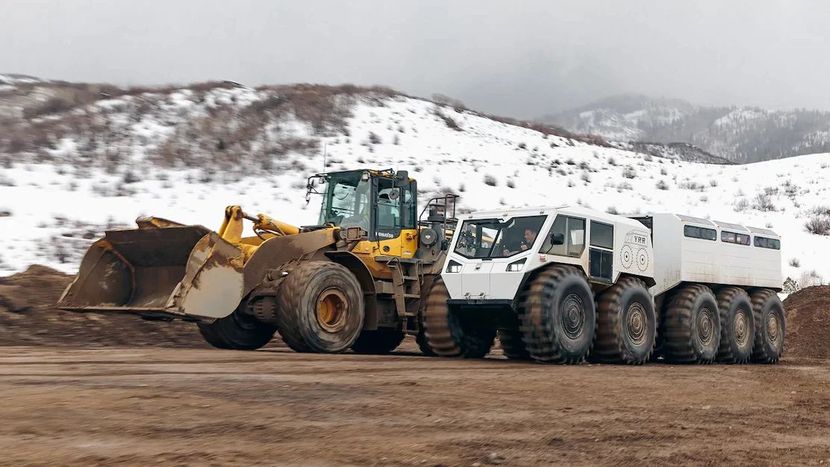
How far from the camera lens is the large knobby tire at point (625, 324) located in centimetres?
1320

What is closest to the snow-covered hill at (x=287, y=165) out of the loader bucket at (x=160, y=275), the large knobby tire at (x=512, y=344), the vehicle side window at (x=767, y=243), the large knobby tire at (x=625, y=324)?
the loader bucket at (x=160, y=275)

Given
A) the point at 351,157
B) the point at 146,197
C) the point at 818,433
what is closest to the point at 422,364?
the point at 818,433

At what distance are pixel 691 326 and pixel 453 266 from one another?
4657 millimetres

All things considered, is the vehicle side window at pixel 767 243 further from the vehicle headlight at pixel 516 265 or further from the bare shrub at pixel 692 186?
the bare shrub at pixel 692 186

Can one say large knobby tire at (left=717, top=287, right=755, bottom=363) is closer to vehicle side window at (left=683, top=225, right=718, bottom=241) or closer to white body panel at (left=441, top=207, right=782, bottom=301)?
white body panel at (left=441, top=207, right=782, bottom=301)

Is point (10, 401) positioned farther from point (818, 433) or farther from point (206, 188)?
point (206, 188)

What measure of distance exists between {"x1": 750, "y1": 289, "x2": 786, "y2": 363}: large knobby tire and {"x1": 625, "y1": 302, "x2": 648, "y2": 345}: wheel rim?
410 cm

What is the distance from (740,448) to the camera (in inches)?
244

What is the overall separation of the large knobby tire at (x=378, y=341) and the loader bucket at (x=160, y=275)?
342 cm

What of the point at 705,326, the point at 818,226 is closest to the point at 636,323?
the point at 705,326

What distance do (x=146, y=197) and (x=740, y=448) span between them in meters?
26.0

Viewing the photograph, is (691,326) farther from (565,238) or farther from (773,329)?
(773,329)

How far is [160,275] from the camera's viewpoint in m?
13.4

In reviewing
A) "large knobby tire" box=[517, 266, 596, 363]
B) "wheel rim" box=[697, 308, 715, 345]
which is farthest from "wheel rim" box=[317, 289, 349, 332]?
"wheel rim" box=[697, 308, 715, 345]
